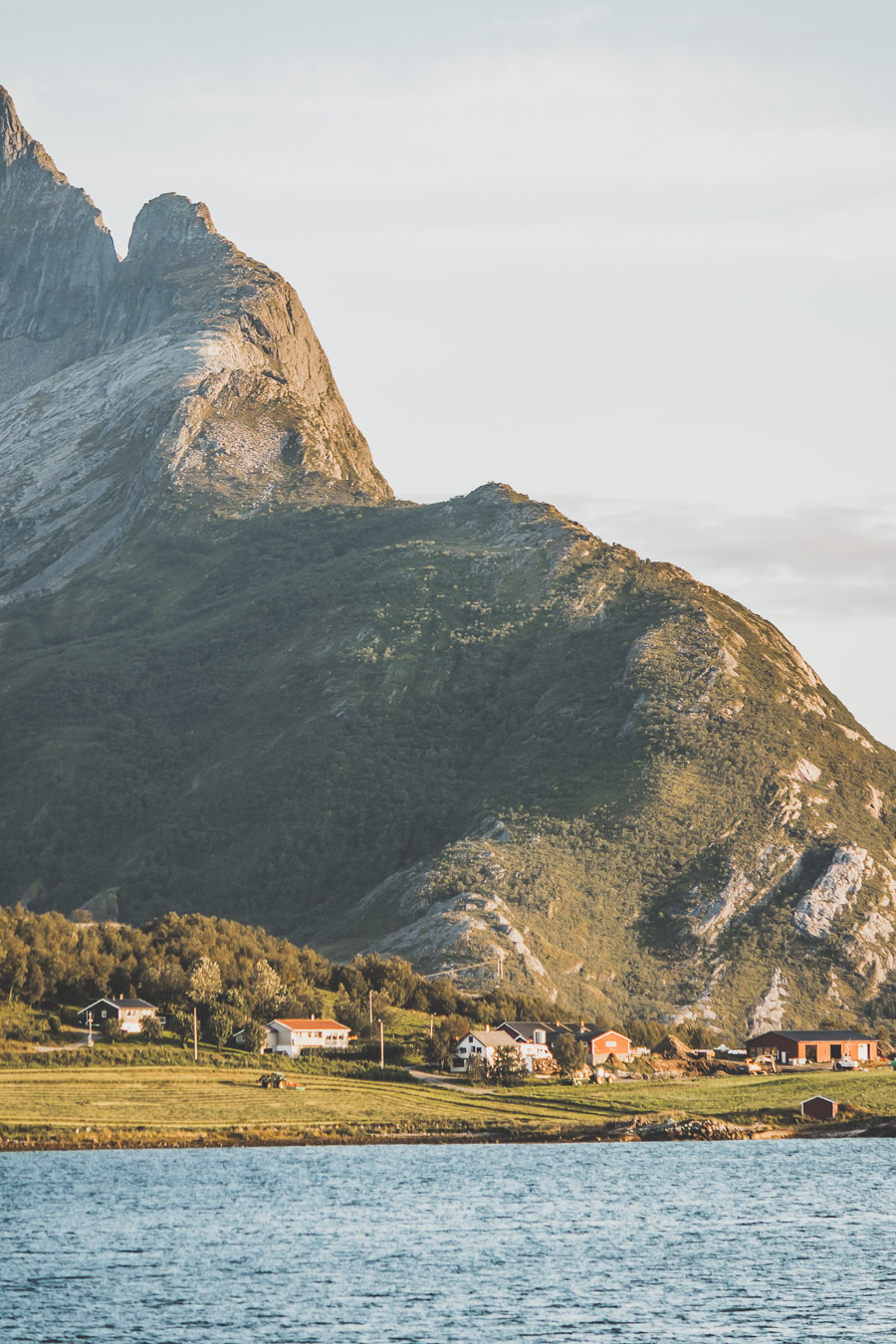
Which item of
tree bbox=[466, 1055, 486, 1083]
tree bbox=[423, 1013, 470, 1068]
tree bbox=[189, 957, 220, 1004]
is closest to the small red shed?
tree bbox=[466, 1055, 486, 1083]

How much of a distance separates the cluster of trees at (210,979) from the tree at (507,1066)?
15.5 metres

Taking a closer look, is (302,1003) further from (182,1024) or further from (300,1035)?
(182,1024)

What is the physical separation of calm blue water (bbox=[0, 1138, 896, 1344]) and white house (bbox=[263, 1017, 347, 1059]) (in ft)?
103

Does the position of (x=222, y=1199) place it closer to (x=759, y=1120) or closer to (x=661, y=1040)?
(x=759, y=1120)

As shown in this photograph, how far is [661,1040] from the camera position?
18600cm

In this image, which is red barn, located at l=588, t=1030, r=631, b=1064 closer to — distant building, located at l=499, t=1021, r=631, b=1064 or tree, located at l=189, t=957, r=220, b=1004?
distant building, located at l=499, t=1021, r=631, b=1064

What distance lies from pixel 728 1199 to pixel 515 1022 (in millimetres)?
79471

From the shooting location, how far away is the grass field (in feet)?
384

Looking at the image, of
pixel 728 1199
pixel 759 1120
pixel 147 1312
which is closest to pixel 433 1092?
pixel 759 1120

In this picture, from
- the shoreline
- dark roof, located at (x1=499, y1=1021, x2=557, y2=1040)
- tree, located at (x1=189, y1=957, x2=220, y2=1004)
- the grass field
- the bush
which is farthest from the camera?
dark roof, located at (x1=499, y1=1021, x2=557, y2=1040)

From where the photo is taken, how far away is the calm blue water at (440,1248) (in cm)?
6062

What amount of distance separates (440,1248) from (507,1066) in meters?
72.0

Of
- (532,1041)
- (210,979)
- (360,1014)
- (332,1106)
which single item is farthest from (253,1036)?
(532,1041)

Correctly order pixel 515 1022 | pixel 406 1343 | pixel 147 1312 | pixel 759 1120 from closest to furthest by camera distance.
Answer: pixel 406 1343
pixel 147 1312
pixel 759 1120
pixel 515 1022
